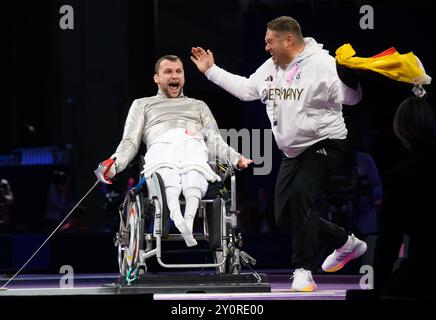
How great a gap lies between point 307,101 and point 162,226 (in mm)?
1001

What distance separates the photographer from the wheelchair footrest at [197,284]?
489 cm

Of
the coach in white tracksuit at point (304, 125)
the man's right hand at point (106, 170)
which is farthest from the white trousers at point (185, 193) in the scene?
the coach in white tracksuit at point (304, 125)

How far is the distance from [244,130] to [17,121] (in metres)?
5.86

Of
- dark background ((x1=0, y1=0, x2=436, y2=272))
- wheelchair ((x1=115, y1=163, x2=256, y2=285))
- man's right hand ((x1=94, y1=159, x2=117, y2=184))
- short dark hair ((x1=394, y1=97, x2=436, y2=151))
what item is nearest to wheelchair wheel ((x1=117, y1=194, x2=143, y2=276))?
wheelchair ((x1=115, y1=163, x2=256, y2=285))

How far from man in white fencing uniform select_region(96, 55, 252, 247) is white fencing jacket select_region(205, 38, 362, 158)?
11.6 inches

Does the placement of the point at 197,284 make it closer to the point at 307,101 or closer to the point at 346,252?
the point at 346,252

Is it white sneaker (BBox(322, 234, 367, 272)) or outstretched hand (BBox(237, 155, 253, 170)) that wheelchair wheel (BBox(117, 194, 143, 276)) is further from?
white sneaker (BBox(322, 234, 367, 272))

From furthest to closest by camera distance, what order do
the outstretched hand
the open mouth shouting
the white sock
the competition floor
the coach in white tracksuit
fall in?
the open mouth shouting < the outstretched hand < the coach in white tracksuit < the white sock < the competition floor

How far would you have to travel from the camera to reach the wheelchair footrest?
4895mm

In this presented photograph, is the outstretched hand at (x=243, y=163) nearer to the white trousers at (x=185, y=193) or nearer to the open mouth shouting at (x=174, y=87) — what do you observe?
the white trousers at (x=185, y=193)
